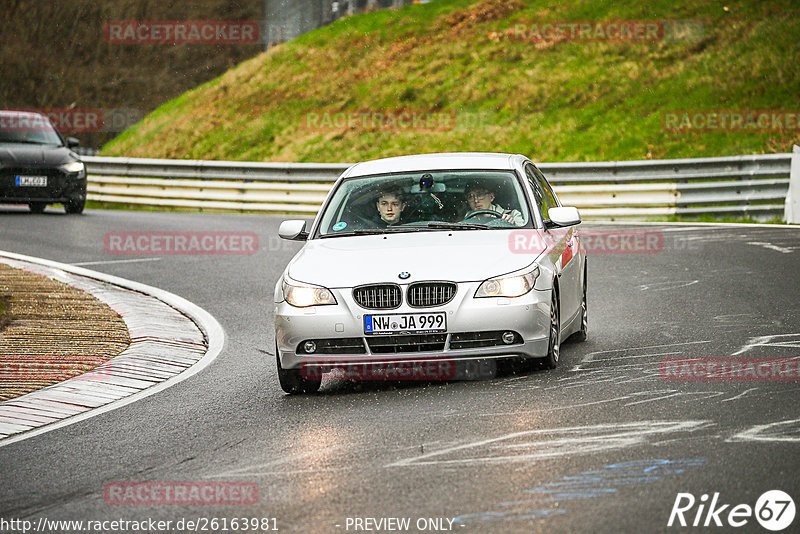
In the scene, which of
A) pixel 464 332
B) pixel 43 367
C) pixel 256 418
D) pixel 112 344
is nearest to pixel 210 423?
pixel 256 418

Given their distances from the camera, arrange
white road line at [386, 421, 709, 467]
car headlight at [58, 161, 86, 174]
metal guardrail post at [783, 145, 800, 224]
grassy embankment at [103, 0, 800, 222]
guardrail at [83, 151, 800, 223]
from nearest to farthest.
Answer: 1. white road line at [386, 421, 709, 467]
2. metal guardrail post at [783, 145, 800, 224]
3. guardrail at [83, 151, 800, 223]
4. car headlight at [58, 161, 86, 174]
5. grassy embankment at [103, 0, 800, 222]

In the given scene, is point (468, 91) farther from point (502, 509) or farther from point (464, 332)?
point (502, 509)

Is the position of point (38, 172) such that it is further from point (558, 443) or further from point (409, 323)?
point (558, 443)

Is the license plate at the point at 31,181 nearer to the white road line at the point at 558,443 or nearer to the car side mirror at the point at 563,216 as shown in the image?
the car side mirror at the point at 563,216

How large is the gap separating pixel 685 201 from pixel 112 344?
1389 centimetres

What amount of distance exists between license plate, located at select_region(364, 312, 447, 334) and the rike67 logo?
299cm

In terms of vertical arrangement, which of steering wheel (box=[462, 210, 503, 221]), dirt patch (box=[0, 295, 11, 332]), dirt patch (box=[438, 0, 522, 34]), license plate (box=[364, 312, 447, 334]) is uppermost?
dirt patch (box=[438, 0, 522, 34])

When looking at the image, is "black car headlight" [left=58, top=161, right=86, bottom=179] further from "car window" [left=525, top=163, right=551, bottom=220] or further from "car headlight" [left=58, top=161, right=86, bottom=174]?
"car window" [left=525, top=163, right=551, bottom=220]

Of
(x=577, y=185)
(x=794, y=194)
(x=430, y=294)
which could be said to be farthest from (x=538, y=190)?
(x=577, y=185)

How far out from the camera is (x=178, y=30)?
283 feet

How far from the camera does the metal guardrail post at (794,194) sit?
20078mm

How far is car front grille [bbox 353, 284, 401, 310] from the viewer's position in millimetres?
8188

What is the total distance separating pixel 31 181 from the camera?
2334 cm

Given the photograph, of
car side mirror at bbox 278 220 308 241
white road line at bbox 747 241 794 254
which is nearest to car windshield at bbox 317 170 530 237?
car side mirror at bbox 278 220 308 241
